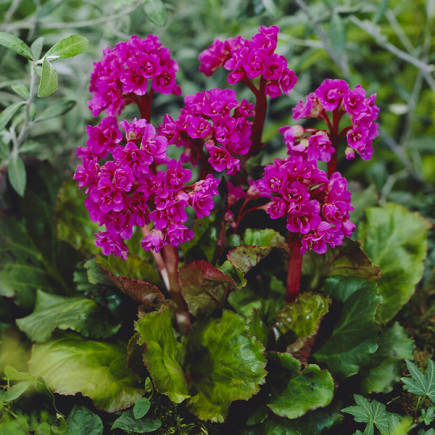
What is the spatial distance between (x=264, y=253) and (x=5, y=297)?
819mm

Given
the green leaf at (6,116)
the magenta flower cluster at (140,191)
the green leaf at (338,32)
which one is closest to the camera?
the magenta flower cluster at (140,191)

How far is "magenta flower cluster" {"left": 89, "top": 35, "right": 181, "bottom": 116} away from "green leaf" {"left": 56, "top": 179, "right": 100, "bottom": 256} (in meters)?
0.40

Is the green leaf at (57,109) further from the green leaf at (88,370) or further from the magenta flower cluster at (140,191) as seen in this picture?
the green leaf at (88,370)

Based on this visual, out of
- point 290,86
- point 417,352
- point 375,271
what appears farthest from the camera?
point 417,352

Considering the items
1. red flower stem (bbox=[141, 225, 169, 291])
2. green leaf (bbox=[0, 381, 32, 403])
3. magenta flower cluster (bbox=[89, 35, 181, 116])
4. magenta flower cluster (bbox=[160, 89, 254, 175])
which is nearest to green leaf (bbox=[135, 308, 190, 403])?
red flower stem (bbox=[141, 225, 169, 291])

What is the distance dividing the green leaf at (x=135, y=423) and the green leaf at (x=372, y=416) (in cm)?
42

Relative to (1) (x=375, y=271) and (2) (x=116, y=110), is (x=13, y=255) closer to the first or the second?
(2) (x=116, y=110)

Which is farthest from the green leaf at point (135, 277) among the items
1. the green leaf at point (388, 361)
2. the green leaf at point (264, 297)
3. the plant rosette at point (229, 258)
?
the green leaf at point (388, 361)

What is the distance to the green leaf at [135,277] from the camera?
1074 millimetres

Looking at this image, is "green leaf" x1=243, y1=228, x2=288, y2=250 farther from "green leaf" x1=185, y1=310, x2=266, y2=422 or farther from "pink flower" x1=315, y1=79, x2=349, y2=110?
"pink flower" x1=315, y1=79, x2=349, y2=110

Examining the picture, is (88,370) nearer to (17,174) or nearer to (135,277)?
(135,277)

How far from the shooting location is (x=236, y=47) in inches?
43.0

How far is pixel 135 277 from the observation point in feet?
4.00

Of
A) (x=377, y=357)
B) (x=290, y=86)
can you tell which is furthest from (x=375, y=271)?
(x=290, y=86)
